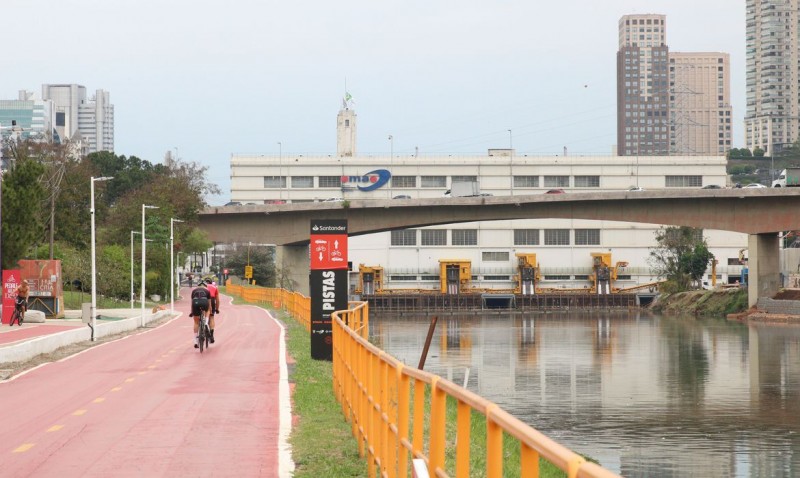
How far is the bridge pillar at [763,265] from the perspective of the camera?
8131 centimetres

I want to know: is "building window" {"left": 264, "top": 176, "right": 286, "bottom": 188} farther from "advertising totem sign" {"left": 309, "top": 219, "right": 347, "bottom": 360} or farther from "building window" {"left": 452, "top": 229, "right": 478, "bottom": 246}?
"advertising totem sign" {"left": 309, "top": 219, "right": 347, "bottom": 360}

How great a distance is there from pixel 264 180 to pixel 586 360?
321 feet

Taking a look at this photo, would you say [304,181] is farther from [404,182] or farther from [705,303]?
[705,303]

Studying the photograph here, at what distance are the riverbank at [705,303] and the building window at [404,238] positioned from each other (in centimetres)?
2924

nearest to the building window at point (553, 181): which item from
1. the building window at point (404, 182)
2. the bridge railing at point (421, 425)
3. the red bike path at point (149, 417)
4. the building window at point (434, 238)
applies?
the building window at point (404, 182)

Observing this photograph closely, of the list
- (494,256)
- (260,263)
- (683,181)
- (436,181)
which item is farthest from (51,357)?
(683,181)

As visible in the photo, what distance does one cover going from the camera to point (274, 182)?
143m

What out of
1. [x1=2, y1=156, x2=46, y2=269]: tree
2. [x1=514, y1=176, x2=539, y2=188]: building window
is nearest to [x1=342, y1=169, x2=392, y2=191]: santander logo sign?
[x1=514, y1=176, x2=539, y2=188]: building window

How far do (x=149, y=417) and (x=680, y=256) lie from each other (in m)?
109

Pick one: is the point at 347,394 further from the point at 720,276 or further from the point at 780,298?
the point at 720,276

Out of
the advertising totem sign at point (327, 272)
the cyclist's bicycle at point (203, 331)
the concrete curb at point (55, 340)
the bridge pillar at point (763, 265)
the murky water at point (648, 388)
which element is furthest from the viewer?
the bridge pillar at point (763, 265)

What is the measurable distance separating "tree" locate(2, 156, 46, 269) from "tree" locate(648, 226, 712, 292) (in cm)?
6953

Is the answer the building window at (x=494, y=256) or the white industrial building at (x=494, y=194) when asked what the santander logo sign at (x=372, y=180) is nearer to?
the white industrial building at (x=494, y=194)

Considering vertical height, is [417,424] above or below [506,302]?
above
